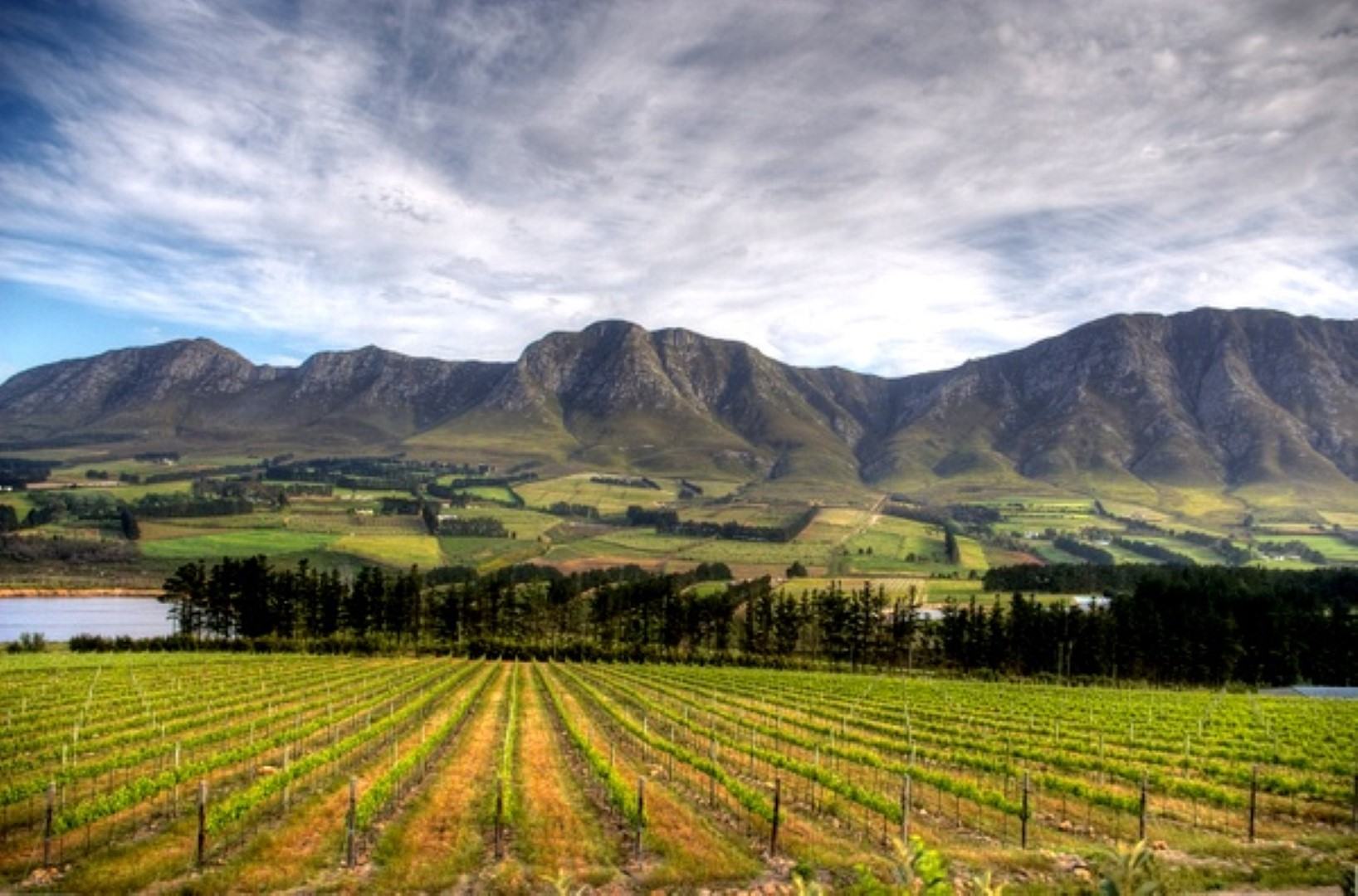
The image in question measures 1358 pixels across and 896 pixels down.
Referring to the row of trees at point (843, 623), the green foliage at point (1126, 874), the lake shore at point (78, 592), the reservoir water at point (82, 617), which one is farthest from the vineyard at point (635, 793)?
the lake shore at point (78, 592)

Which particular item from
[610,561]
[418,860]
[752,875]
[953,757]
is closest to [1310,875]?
[752,875]

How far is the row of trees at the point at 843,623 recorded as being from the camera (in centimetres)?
9844

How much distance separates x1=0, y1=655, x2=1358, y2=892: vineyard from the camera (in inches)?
766

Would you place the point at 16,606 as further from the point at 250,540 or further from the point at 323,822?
the point at 323,822

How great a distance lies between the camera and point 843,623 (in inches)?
4562

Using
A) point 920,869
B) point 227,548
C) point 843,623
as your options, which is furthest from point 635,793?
point 227,548

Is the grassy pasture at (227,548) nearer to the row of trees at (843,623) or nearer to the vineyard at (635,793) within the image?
the row of trees at (843,623)

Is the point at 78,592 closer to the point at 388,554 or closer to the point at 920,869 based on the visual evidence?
the point at 388,554

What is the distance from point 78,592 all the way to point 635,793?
186836 mm

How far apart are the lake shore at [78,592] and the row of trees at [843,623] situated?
53.2 metres

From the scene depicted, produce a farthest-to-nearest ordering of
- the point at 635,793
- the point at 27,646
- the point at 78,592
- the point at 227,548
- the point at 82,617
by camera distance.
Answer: the point at 227,548
the point at 78,592
the point at 82,617
the point at 27,646
the point at 635,793

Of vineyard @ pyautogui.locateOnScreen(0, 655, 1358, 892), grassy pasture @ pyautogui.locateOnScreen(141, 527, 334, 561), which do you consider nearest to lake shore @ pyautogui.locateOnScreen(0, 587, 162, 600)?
grassy pasture @ pyautogui.locateOnScreen(141, 527, 334, 561)

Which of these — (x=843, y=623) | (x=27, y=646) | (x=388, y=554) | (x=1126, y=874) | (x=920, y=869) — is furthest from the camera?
(x=388, y=554)

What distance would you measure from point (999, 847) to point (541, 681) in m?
57.3
